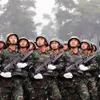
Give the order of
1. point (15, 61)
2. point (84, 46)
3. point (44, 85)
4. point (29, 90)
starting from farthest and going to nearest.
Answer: point (84, 46)
point (44, 85)
point (29, 90)
point (15, 61)

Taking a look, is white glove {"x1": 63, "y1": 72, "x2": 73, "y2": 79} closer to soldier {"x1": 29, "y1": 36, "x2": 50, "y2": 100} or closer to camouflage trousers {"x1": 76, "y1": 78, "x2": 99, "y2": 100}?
camouflage trousers {"x1": 76, "y1": 78, "x2": 99, "y2": 100}

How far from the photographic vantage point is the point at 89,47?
9.67 meters

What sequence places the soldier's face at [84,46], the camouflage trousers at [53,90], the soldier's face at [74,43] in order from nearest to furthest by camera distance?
the camouflage trousers at [53,90]
the soldier's face at [74,43]
the soldier's face at [84,46]

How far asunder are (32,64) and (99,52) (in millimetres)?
1942

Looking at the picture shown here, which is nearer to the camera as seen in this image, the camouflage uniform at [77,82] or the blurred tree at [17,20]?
the camouflage uniform at [77,82]

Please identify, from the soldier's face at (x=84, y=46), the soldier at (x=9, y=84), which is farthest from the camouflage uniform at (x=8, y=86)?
the soldier's face at (x=84, y=46)

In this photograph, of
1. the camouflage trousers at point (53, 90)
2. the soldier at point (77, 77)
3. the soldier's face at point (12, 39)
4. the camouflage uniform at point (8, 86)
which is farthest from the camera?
the soldier at point (77, 77)

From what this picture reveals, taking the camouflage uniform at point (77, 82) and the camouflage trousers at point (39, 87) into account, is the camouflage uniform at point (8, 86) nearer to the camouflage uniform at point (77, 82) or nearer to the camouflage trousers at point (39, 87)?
the camouflage trousers at point (39, 87)

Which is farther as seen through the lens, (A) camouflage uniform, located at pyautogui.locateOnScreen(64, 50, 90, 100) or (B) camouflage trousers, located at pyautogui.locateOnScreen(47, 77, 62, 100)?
(A) camouflage uniform, located at pyautogui.locateOnScreen(64, 50, 90, 100)

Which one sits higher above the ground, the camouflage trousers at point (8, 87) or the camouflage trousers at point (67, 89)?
the camouflage trousers at point (8, 87)

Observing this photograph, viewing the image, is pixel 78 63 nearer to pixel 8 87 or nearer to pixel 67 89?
pixel 67 89

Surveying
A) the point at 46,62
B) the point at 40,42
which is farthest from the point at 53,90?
the point at 40,42

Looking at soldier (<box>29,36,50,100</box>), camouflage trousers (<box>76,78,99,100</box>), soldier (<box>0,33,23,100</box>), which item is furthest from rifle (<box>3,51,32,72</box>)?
camouflage trousers (<box>76,78,99,100</box>)

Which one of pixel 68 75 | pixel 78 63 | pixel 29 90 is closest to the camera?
pixel 29 90
